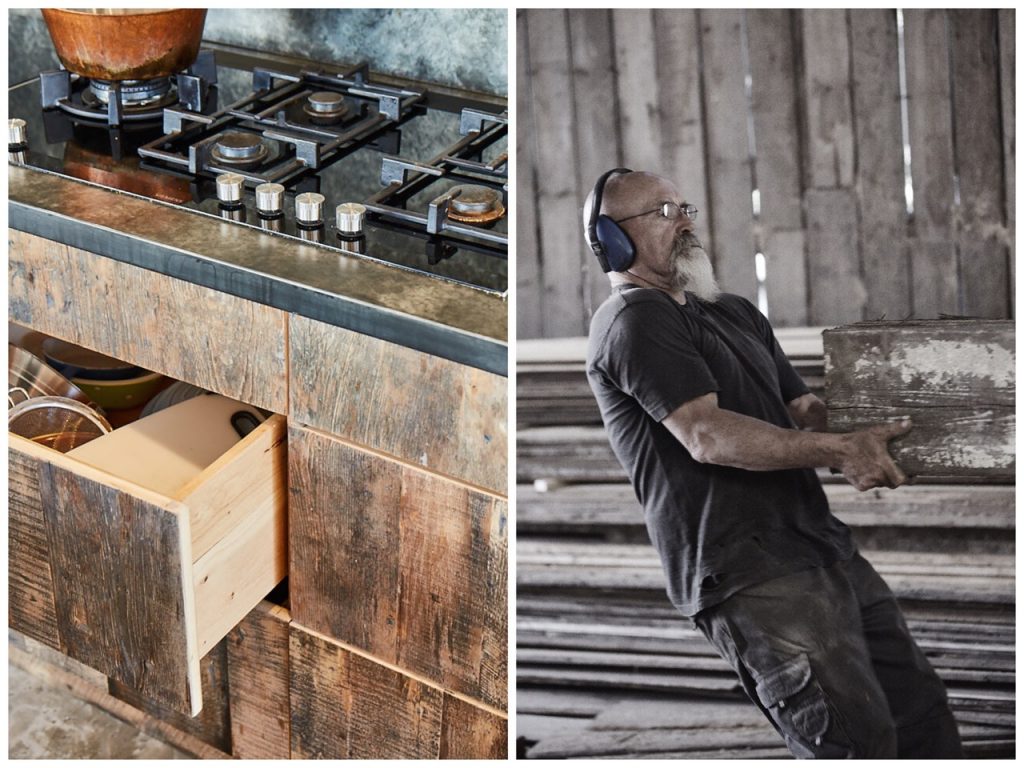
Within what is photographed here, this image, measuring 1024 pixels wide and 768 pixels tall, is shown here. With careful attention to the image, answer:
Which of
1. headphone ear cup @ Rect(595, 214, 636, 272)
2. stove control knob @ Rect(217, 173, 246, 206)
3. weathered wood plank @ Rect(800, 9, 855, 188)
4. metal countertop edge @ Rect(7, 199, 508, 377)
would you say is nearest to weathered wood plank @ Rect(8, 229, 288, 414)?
metal countertop edge @ Rect(7, 199, 508, 377)

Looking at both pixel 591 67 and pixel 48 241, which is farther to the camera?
pixel 48 241

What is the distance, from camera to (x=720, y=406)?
1310 mm

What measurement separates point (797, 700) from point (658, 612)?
0.17 meters

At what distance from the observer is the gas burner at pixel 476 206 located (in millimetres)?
1477

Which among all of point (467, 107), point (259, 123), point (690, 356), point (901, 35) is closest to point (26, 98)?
point (259, 123)

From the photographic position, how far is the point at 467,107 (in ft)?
5.65

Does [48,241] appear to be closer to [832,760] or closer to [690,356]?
[690,356]

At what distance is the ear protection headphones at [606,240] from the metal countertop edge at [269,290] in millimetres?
141

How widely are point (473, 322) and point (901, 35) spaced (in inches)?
20.0

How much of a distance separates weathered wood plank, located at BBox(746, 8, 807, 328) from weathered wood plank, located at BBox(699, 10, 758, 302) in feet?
0.04

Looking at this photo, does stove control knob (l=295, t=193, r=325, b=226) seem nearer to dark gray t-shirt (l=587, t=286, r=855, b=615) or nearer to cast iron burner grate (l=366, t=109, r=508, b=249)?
cast iron burner grate (l=366, t=109, r=508, b=249)

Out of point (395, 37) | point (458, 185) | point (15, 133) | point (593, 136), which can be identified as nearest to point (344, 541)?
point (458, 185)

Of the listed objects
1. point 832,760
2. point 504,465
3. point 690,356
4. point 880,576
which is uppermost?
point 690,356

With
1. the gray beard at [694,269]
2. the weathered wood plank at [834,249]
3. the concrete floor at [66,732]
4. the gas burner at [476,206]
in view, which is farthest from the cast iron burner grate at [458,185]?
the concrete floor at [66,732]
